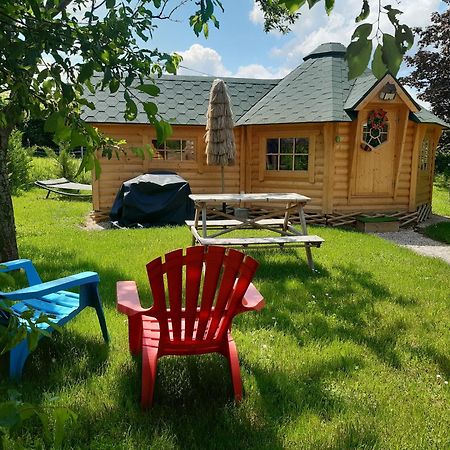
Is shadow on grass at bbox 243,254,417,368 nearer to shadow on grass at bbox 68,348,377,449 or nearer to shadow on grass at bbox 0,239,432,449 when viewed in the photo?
shadow on grass at bbox 0,239,432,449

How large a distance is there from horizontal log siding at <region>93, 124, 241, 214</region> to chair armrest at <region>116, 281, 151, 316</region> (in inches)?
310

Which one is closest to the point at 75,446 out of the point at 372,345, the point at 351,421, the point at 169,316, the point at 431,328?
the point at 169,316

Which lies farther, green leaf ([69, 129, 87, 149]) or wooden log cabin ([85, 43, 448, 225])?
wooden log cabin ([85, 43, 448, 225])

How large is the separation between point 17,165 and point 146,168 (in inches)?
305

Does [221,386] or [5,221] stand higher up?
[5,221]

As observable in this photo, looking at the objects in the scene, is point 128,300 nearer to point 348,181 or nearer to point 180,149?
point 348,181

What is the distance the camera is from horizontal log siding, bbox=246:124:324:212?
10.8m

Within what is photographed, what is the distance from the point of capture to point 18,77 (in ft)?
4.91

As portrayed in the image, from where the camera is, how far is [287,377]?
325 cm

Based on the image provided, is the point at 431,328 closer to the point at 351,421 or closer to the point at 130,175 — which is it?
the point at 351,421

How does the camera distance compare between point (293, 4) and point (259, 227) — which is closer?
point (293, 4)

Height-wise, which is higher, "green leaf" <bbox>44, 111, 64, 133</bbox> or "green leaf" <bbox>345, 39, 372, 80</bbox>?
"green leaf" <bbox>345, 39, 372, 80</bbox>

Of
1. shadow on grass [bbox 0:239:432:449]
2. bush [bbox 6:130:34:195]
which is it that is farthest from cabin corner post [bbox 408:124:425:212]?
bush [bbox 6:130:34:195]

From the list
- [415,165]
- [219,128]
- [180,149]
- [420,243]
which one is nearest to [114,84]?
[420,243]
